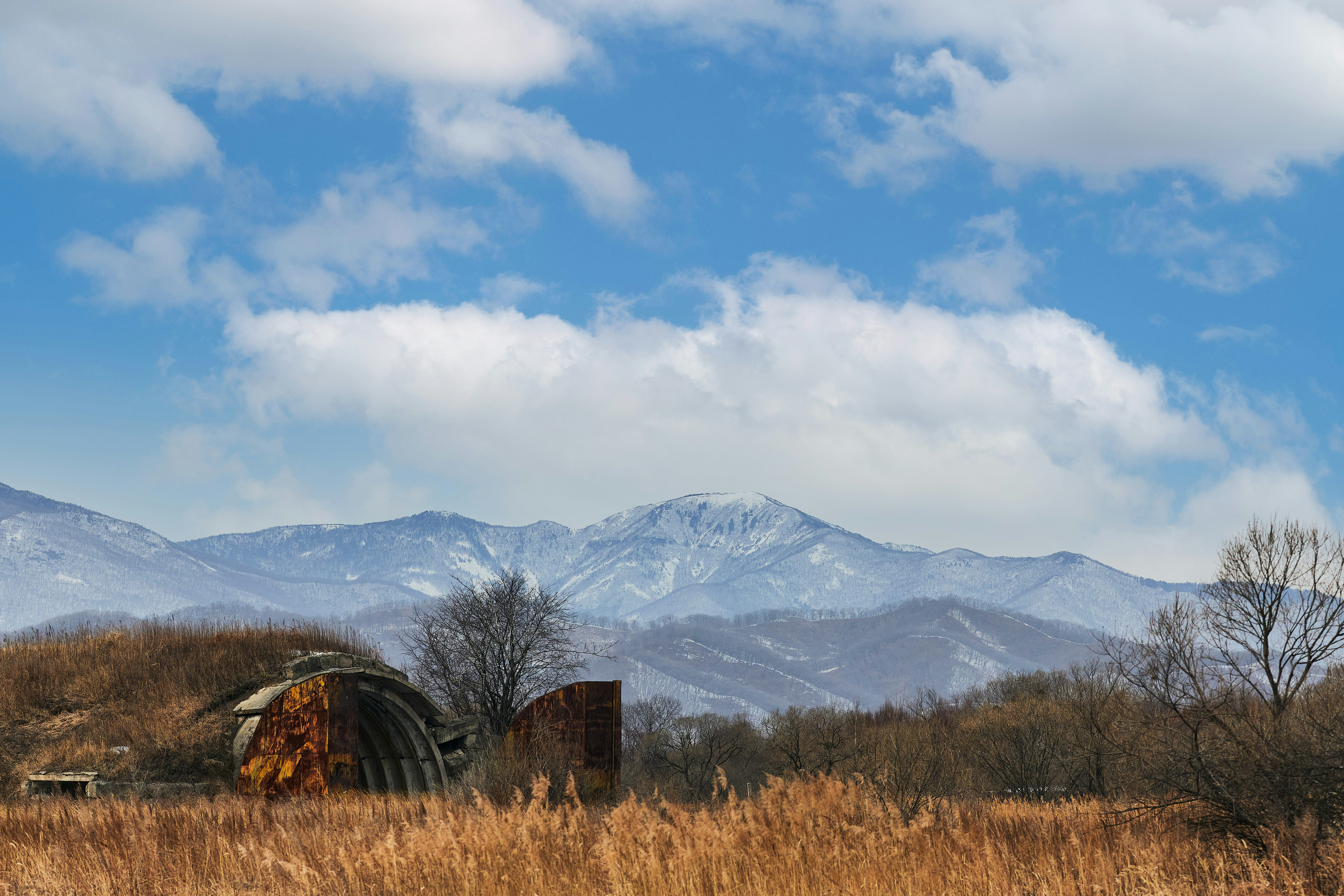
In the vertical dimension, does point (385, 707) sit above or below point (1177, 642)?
below

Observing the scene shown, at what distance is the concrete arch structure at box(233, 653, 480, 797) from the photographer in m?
20.5

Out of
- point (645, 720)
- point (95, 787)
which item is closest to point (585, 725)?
point (95, 787)

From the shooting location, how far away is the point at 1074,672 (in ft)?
207

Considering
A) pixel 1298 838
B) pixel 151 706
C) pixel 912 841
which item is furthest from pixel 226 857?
pixel 151 706

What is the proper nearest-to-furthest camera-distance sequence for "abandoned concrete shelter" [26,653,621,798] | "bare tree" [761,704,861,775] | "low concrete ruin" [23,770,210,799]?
"low concrete ruin" [23,770,210,799]
"abandoned concrete shelter" [26,653,621,798]
"bare tree" [761,704,861,775]

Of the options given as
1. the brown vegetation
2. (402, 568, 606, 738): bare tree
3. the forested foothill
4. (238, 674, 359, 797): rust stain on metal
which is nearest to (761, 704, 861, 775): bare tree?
(402, 568, 606, 738): bare tree

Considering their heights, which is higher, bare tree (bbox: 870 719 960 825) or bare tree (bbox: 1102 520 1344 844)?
bare tree (bbox: 1102 520 1344 844)

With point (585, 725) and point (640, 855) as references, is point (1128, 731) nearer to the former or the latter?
point (640, 855)

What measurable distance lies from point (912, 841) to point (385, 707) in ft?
58.9

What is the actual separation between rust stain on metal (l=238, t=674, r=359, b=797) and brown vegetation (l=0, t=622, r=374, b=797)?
65 cm

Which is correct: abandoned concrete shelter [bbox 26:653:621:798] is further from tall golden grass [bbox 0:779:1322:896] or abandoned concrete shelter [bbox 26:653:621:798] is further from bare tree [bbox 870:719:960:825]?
bare tree [bbox 870:719:960:825]

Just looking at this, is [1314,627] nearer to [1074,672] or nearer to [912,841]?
[1074,672]

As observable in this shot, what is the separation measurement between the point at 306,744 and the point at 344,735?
1.21 m

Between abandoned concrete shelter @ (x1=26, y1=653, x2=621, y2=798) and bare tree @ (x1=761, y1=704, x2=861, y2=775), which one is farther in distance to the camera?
bare tree @ (x1=761, y1=704, x2=861, y2=775)
